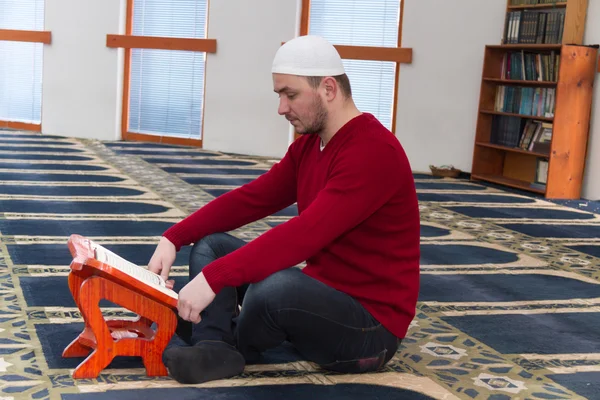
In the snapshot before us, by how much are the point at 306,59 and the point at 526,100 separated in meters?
5.50

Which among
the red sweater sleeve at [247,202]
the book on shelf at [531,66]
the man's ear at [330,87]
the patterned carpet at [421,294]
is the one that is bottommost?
the patterned carpet at [421,294]

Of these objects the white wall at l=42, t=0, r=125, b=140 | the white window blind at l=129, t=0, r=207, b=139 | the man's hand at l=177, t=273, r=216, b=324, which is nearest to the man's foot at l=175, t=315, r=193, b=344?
the man's hand at l=177, t=273, r=216, b=324

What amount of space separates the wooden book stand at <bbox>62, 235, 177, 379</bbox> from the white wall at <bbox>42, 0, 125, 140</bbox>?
24.8 ft

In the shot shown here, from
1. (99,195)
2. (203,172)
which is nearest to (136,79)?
(203,172)

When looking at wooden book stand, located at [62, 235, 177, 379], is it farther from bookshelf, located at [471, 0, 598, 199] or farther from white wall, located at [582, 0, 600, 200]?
white wall, located at [582, 0, 600, 200]

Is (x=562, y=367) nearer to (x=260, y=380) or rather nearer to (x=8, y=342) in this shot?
(x=260, y=380)

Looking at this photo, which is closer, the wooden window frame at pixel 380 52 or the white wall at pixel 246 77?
the wooden window frame at pixel 380 52

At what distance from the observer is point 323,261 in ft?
8.10

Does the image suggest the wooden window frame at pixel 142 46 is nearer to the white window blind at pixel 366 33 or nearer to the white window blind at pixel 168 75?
the white window blind at pixel 168 75

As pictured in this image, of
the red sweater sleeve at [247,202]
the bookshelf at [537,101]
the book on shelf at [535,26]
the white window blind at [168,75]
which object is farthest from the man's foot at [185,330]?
the white window blind at [168,75]

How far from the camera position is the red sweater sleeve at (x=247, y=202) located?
2.69 m

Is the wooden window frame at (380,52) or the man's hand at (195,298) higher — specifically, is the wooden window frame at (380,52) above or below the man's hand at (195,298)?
above

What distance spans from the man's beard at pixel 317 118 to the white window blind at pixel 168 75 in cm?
733

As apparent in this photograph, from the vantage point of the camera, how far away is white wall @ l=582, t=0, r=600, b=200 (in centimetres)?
701
